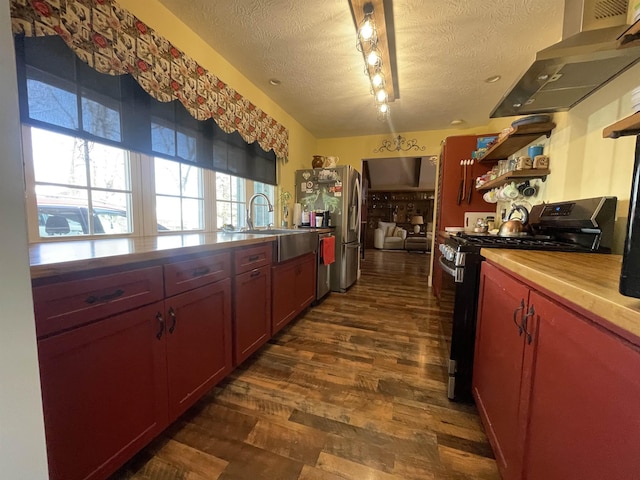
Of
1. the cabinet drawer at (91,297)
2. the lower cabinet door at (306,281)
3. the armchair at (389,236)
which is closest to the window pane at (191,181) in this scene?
the lower cabinet door at (306,281)

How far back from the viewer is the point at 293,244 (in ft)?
7.16

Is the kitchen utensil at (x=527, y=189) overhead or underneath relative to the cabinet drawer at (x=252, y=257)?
overhead

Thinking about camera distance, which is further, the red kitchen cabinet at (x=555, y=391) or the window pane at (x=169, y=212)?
the window pane at (x=169, y=212)

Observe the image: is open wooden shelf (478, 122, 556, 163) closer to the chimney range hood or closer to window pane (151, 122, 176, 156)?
the chimney range hood

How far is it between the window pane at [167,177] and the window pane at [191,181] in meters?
0.06

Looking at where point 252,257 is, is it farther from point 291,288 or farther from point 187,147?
point 187,147

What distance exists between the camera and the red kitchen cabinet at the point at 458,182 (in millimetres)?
3057

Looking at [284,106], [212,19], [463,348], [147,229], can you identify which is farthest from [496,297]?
[284,106]

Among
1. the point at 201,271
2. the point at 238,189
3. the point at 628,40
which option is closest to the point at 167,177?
the point at 238,189

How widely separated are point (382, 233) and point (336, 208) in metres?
5.20

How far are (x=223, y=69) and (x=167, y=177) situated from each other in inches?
42.5

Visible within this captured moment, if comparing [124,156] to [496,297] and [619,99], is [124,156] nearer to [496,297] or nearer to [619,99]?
[496,297]

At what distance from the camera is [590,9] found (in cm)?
124

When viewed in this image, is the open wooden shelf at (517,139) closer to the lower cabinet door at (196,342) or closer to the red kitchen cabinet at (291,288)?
the red kitchen cabinet at (291,288)
